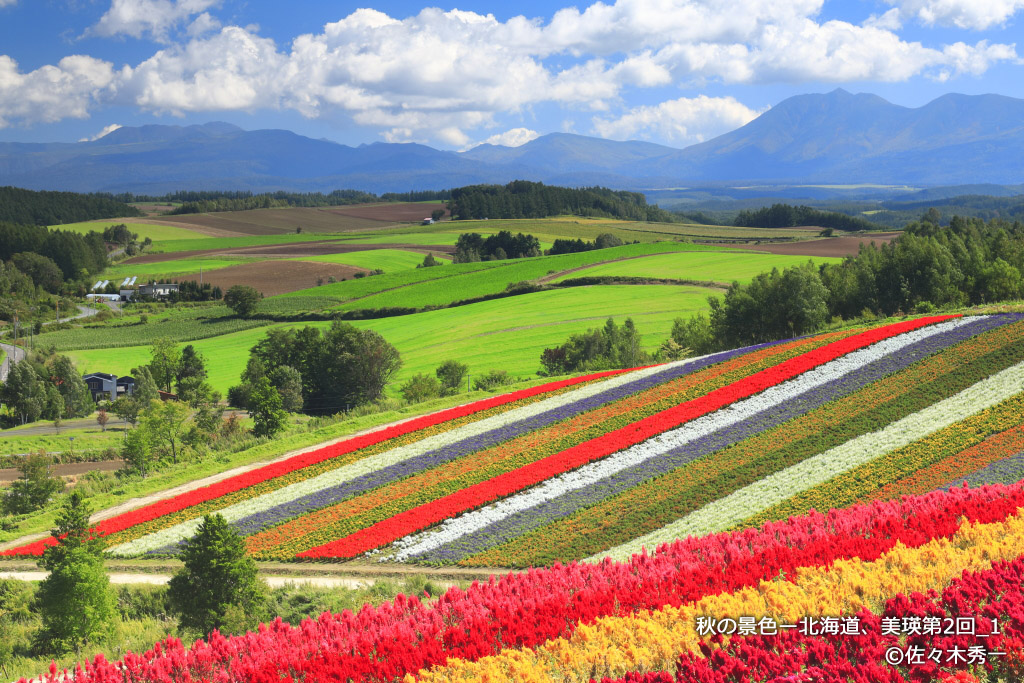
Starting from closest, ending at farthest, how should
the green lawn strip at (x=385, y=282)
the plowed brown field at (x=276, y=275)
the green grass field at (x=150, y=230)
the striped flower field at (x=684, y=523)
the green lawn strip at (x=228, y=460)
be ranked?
the striped flower field at (x=684, y=523) → the green lawn strip at (x=228, y=460) → the green lawn strip at (x=385, y=282) → the plowed brown field at (x=276, y=275) → the green grass field at (x=150, y=230)

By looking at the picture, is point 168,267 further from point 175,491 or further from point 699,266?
point 175,491

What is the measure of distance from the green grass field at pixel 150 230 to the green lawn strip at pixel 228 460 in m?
152

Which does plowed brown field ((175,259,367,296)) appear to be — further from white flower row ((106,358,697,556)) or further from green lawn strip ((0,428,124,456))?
white flower row ((106,358,697,556))

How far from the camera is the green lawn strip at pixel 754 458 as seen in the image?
2066cm

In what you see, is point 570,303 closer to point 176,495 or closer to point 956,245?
point 956,245

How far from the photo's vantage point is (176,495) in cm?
2994

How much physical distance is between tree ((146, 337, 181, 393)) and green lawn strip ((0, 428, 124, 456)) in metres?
10.4

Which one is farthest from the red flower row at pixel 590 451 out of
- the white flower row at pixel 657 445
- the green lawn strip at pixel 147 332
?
the green lawn strip at pixel 147 332

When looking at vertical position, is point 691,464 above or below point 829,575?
below

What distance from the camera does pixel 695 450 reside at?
26875mm

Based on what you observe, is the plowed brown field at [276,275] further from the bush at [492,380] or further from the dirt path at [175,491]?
the dirt path at [175,491]

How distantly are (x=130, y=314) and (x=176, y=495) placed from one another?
9220 centimetres

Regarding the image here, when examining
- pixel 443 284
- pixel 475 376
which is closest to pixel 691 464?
pixel 475 376

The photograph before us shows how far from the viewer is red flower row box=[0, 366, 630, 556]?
26.8 m
